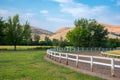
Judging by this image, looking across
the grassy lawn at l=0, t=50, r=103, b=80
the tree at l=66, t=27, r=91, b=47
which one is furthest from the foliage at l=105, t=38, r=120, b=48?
the grassy lawn at l=0, t=50, r=103, b=80

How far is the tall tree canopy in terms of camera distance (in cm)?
9094

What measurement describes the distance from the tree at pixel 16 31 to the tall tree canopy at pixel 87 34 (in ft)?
50.0

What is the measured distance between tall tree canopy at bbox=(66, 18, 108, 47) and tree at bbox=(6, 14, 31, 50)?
50.0 ft

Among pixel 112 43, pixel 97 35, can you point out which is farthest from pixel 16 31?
pixel 112 43

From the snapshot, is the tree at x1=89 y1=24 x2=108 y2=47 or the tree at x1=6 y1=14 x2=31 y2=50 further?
the tree at x1=89 y1=24 x2=108 y2=47

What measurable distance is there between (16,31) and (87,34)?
81.9 ft

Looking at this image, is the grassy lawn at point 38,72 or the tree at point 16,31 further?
the tree at point 16,31

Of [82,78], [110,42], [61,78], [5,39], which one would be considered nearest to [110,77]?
[82,78]

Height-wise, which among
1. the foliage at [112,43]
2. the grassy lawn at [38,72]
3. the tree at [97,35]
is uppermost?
the tree at [97,35]

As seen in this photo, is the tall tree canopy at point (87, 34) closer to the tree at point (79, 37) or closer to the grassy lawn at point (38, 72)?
the tree at point (79, 37)

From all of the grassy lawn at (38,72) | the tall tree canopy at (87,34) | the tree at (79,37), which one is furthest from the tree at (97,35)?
the grassy lawn at (38,72)

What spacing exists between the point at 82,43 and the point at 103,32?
2287 centimetres

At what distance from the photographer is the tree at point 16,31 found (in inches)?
3406

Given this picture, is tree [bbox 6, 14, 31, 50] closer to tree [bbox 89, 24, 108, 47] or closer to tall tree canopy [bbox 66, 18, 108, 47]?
tall tree canopy [bbox 66, 18, 108, 47]
